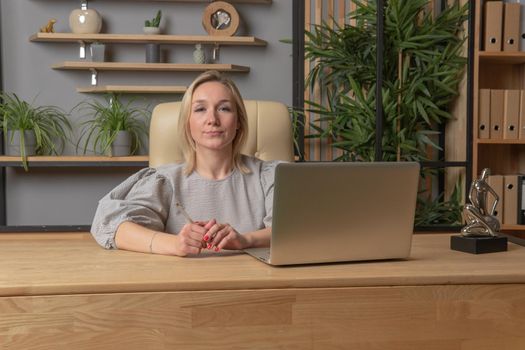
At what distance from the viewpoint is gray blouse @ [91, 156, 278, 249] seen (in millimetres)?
1787

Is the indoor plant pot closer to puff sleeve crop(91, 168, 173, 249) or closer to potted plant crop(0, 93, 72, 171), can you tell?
potted plant crop(0, 93, 72, 171)

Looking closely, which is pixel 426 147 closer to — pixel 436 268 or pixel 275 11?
pixel 275 11

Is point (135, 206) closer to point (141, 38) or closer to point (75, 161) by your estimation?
point (75, 161)

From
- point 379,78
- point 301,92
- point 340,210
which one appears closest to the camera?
point 340,210

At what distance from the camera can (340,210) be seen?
1383mm

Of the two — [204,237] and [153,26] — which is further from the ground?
[153,26]

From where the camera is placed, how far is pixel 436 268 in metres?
1.41

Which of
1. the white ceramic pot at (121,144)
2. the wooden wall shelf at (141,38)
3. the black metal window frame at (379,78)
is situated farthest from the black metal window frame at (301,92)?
the white ceramic pot at (121,144)

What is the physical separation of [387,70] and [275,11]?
2.68 ft

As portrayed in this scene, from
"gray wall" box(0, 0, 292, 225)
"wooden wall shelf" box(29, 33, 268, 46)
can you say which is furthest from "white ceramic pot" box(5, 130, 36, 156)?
"wooden wall shelf" box(29, 33, 268, 46)

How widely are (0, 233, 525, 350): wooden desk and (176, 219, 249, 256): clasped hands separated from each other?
83mm

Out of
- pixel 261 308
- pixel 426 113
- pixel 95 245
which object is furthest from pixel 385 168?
pixel 426 113

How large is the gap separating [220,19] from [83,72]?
89cm

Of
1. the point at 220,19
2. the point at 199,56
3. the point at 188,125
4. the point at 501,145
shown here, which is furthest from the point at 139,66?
the point at 501,145
